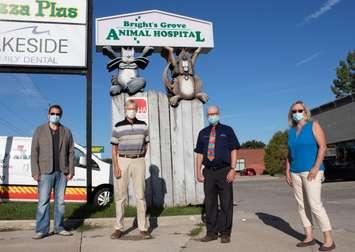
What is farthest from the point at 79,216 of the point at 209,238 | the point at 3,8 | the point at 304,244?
the point at 3,8

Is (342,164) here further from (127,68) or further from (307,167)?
(307,167)

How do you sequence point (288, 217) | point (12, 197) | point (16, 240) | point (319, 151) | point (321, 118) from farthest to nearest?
point (321, 118) < point (12, 197) < point (288, 217) < point (16, 240) < point (319, 151)

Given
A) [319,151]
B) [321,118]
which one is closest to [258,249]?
[319,151]

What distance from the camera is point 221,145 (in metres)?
6.70

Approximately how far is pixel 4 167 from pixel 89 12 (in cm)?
537

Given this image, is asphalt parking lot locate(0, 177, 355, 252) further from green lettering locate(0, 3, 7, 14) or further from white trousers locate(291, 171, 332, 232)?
green lettering locate(0, 3, 7, 14)

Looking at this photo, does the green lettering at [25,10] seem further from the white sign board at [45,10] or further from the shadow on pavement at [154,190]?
the shadow on pavement at [154,190]

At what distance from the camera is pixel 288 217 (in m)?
9.46

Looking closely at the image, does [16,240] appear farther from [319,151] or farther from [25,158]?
[25,158]

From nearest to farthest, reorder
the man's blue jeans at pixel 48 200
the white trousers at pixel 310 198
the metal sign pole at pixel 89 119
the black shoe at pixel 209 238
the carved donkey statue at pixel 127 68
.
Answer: the white trousers at pixel 310 198
the black shoe at pixel 209 238
the man's blue jeans at pixel 48 200
the metal sign pole at pixel 89 119
the carved donkey statue at pixel 127 68

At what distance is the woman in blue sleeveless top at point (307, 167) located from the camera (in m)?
5.91

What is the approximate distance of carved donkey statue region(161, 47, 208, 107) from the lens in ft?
33.2

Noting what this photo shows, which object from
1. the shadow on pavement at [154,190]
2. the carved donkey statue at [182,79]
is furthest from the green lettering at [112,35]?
Result: the shadow on pavement at [154,190]

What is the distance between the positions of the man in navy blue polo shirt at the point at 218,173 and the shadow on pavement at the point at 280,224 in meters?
1.11
